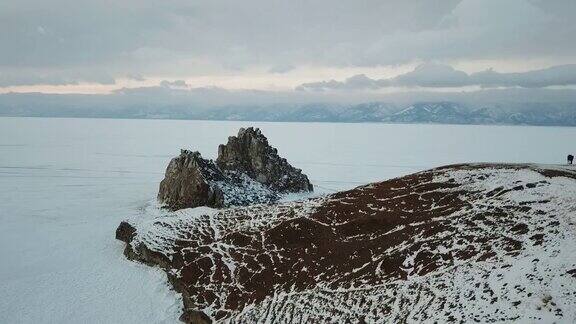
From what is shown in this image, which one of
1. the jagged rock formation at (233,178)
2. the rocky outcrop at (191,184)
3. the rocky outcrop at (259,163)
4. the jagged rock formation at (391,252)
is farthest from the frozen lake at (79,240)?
the rocky outcrop at (259,163)

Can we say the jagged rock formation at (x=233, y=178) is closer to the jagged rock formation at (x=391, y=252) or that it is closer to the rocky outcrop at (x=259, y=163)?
the rocky outcrop at (x=259, y=163)

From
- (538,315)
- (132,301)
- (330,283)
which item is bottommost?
(132,301)

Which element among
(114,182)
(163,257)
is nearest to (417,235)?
(163,257)

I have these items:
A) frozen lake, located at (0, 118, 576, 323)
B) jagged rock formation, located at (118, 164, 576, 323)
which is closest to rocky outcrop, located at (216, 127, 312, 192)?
frozen lake, located at (0, 118, 576, 323)

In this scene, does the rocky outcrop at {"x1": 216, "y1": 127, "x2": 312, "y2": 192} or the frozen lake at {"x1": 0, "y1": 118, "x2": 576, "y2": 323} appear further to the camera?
the rocky outcrop at {"x1": 216, "y1": 127, "x2": 312, "y2": 192}

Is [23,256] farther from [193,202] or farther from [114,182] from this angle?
[114,182]

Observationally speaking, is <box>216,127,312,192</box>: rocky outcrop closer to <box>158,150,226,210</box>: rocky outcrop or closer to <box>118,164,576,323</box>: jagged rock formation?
<box>158,150,226,210</box>: rocky outcrop
